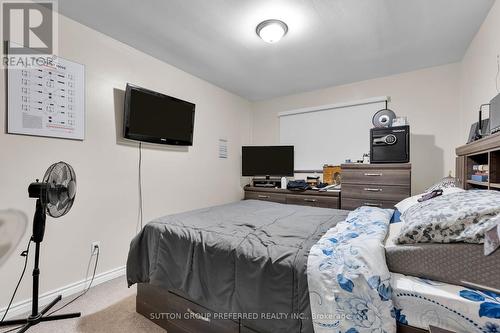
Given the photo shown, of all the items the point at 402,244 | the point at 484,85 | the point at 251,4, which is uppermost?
the point at 251,4

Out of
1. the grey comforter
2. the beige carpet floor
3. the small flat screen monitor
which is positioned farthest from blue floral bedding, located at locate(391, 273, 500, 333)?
the beige carpet floor

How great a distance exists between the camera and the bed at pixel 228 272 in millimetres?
1001

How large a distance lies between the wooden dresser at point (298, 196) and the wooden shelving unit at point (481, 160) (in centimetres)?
131

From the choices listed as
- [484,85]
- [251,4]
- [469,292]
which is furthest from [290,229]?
[484,85]

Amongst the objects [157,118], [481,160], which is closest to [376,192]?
[481,160]

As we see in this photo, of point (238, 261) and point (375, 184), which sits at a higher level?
point (375, 184)

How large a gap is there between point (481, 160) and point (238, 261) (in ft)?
7.15

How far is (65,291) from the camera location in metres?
1.92

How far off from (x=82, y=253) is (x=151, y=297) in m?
0.97

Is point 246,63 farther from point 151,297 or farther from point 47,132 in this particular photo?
point 151,297

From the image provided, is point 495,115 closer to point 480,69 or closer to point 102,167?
point 480,69

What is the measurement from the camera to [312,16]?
1.89 m

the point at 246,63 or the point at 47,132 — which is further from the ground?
the point at 246,63

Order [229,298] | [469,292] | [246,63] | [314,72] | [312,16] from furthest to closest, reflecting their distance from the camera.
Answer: [314,72]
[246,63]
[312,16]
[229,298]
[469,292]
